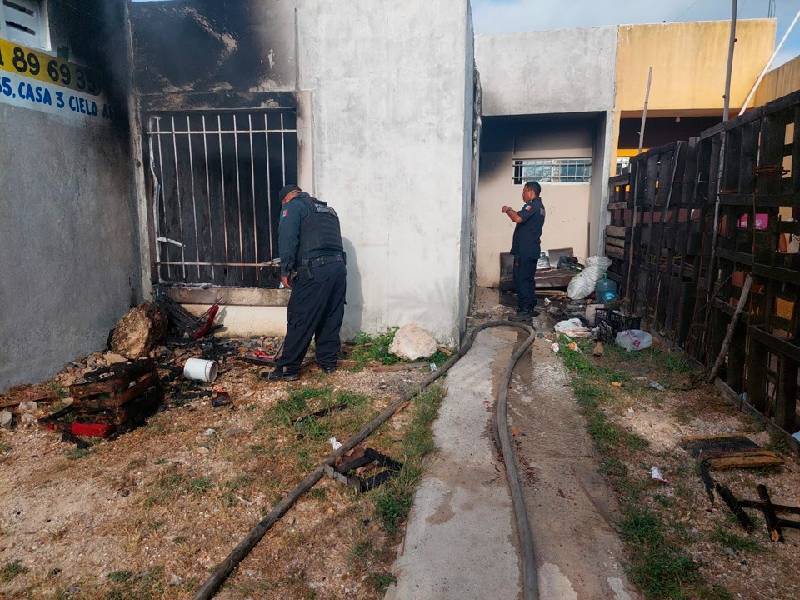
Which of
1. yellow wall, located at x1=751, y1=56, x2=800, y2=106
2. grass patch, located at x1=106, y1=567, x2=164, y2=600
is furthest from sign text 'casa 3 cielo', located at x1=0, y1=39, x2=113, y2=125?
yellow wall, located at x1=751, y1=56, x2=800, y2=106

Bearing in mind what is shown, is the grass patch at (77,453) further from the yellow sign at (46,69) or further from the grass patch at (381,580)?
the yellow sign at (46,69)

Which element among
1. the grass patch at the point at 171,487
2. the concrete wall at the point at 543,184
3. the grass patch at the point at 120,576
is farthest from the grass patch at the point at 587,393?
the concrete wall at the point at 543,184

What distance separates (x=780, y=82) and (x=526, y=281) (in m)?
Result: 5.26

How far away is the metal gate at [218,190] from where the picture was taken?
21.0 feet

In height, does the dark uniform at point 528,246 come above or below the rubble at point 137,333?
above

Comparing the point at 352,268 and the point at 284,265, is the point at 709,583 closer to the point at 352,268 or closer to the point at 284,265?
the point at 284,265

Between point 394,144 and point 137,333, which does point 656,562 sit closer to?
point 394,144

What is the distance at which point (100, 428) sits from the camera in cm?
404

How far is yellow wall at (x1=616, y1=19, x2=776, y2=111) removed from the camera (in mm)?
8906

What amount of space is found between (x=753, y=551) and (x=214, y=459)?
10.8ft

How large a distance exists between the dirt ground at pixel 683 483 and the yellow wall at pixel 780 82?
5499 mm

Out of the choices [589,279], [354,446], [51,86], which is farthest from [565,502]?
[589,279]

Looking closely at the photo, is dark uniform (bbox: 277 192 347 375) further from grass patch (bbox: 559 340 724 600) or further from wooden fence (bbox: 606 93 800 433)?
wooden fence (bbox: 606 93 800 433)

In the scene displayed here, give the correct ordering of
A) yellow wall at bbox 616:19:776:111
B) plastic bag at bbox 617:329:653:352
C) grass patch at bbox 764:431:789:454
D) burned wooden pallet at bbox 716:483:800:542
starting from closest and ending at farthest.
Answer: burned wooden pallet at bbox 716:483:800:542, grass patch at bbox 764:431:789:454, plastic bag at bbox 617:329:653:352, yellow wall at bbox 616:19:776:111
